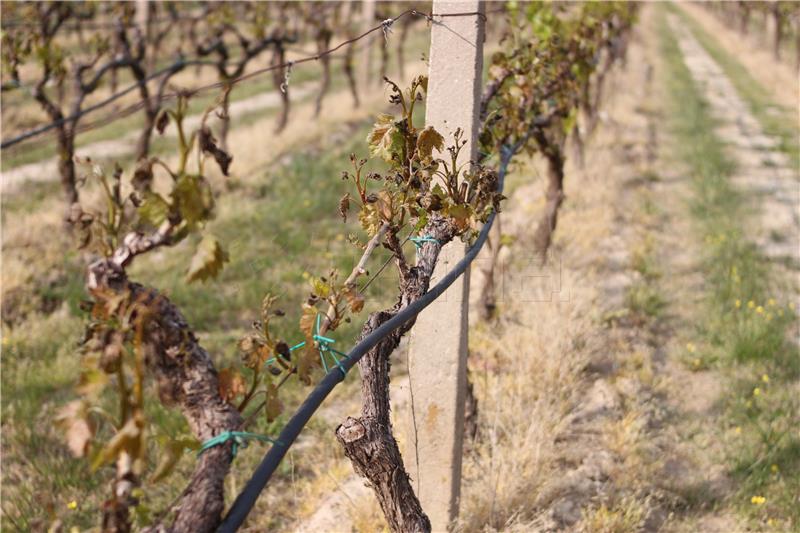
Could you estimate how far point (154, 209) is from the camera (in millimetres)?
1464

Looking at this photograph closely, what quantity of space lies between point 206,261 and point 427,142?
3.97 ft

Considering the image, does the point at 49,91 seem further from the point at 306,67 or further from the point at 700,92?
the point at 700,92

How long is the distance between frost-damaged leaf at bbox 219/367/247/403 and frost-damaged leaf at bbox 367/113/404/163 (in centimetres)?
106

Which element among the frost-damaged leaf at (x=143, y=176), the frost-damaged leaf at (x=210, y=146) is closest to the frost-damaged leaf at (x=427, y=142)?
the frost-damaged leaf at (x=210, y=146)

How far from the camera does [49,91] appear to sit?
52.4 ft

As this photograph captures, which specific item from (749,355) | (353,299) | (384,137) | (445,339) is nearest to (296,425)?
(353,299)

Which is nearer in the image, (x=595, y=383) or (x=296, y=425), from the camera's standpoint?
(x=296, y=425)

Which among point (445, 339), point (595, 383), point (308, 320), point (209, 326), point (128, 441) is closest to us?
point (128, 441)

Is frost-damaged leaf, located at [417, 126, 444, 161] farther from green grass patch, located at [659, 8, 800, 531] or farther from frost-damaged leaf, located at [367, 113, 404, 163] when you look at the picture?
green grass patch, located at [659, 8, 800, 531]

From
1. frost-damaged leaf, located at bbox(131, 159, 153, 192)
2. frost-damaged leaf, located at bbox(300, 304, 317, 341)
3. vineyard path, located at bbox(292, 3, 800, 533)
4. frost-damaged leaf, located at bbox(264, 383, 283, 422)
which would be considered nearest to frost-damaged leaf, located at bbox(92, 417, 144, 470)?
frost-damaged leaf, located at bbox(264, 383, 283, 422)

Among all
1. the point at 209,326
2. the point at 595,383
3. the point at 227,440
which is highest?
the point at 227,440

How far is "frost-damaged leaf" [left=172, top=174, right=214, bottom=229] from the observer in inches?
54.6

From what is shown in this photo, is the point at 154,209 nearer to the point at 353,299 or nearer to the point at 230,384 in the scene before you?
the point at 230,384

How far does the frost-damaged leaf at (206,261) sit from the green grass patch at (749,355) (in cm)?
284
